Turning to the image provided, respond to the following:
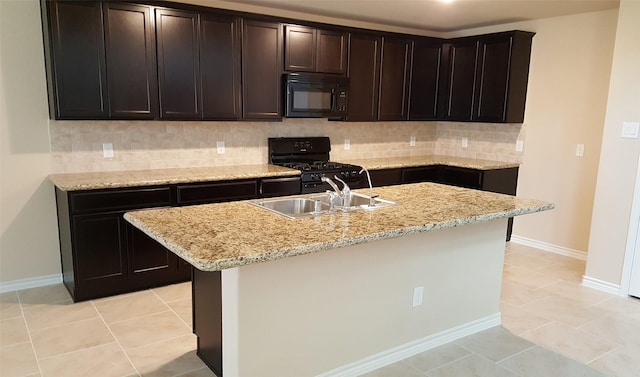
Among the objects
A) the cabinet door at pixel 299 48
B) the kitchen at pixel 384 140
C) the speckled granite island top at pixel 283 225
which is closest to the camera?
the speckled granite island top at pixel 283 225

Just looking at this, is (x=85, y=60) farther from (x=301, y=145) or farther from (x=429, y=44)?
(x=429, y=44)

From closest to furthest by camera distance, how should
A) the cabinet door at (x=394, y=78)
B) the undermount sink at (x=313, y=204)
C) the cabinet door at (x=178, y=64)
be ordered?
the undermount sink at (x=313, y=204) < the cabinet door at (x=178, y=64) < the cabinet door at (x=394, y=78)

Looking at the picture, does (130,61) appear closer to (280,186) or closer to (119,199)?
(119,199)

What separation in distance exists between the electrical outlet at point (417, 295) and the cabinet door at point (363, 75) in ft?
8.45

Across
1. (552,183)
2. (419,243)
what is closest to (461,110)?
(552,183)

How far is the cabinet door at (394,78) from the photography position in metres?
5.12

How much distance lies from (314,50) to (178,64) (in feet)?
4.52

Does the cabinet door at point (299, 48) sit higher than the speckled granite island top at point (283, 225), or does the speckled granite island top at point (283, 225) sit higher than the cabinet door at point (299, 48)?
the cabinet door at point (299, 48)

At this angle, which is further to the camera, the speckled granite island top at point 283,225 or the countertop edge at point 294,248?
the speckled granite island top at point 283,225

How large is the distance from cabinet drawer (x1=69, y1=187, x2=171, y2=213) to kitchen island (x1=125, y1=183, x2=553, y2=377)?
3.78ft

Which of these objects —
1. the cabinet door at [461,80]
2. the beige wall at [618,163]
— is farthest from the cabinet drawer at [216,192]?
the beige wall at [618,163]

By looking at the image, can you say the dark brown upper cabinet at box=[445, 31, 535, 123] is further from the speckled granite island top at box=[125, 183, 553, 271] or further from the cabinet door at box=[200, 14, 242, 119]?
the cabinet door at box=[200, 14, 242, 119]

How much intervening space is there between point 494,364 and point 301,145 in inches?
116

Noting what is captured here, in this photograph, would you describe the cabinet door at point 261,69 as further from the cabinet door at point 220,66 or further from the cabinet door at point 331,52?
the cabinet door at point 331,52
